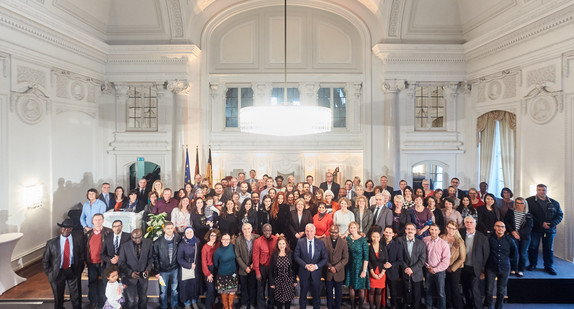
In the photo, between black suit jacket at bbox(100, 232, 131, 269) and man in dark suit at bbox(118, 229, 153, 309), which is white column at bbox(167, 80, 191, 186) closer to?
black suit jacket at bbox(100, 232, 131, 269)

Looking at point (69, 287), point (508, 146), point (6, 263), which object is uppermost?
point (508, 146)

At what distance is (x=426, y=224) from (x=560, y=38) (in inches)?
210

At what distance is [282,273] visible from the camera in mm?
5535

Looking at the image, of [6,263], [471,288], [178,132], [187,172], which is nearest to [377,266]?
[471,288]

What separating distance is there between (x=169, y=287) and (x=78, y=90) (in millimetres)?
7044

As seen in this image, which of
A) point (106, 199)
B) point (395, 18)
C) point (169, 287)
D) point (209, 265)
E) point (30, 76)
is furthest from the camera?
point (395, 18)

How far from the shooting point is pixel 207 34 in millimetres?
11766

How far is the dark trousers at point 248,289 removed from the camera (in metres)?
5.77

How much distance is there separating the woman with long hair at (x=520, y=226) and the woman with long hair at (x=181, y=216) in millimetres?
6345

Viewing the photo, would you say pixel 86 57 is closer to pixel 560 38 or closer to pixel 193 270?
pixel 193 270

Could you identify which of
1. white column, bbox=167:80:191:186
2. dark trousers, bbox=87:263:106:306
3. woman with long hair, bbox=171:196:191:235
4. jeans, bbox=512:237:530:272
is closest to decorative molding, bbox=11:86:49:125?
white column, bbox=167:80:191:186

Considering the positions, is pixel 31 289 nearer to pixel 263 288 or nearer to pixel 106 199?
pixel 106 199

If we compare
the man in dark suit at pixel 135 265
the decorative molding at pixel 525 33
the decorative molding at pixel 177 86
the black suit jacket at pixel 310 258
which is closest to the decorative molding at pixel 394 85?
the decorative molding at pixel 525 33

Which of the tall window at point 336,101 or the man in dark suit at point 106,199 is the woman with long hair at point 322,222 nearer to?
the man in dark suit at point 106,199
